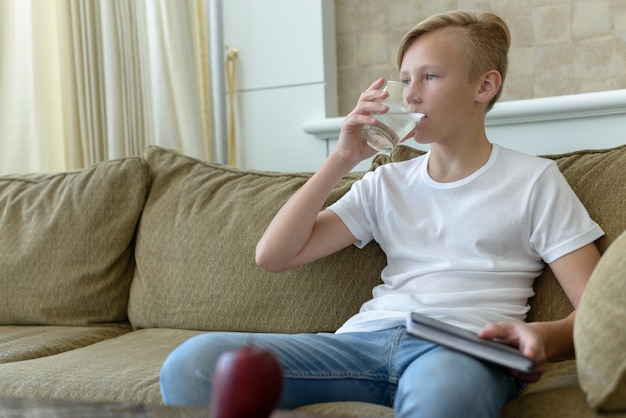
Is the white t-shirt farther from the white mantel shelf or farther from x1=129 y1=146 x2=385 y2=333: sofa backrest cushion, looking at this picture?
the white mantel shelf

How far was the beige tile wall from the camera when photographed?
2441 mm

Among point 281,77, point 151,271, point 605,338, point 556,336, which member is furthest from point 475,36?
point 281,77

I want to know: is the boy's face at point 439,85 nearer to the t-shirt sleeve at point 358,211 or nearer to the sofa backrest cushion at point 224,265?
the t-shirt sleeve at point 358,211

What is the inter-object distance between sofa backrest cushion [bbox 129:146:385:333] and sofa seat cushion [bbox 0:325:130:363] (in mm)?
91

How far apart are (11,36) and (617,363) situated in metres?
Answer: 2.13

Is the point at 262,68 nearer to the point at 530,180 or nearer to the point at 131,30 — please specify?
the point at 131,30

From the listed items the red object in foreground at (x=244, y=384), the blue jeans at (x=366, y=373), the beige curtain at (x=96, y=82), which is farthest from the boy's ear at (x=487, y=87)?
the beige curtain at (x=96, y=82)

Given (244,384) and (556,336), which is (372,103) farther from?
(244,384)

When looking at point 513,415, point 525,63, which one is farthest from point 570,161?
point 525,63

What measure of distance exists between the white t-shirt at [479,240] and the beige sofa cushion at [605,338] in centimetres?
30

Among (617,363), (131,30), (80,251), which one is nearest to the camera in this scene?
(617,363)

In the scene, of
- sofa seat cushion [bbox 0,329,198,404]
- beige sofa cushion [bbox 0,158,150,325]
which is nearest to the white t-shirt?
sofa seat cushion [bbox 0,329,198,404]

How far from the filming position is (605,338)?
40.1 inches

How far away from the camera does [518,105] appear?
2.12 meters
